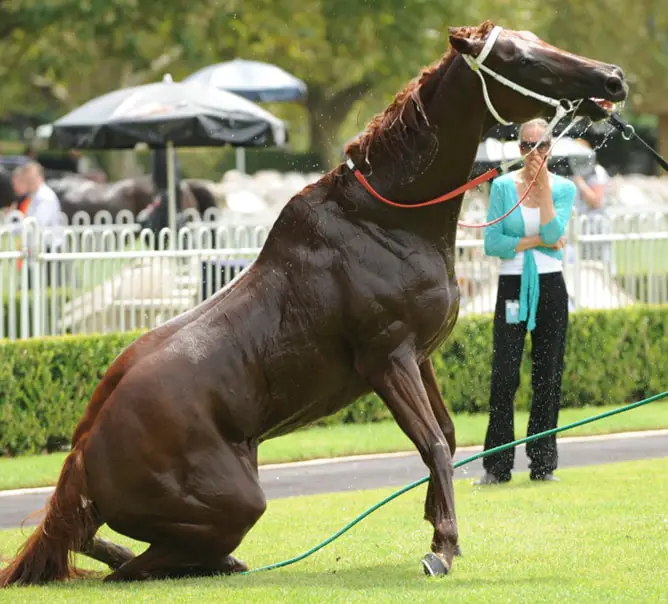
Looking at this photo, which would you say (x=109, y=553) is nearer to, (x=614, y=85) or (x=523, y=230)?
(x=614, y=85)

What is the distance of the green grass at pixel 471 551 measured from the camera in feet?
21.0

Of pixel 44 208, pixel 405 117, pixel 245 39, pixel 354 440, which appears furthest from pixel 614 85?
pixel 245 39

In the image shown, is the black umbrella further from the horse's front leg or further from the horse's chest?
the horse's front leg

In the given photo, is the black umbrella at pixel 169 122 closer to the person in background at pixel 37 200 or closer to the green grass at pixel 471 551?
the person in background at pixel 37 200

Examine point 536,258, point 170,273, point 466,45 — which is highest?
point 466,45

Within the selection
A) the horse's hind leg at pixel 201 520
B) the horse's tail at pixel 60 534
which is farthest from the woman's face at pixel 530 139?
the horse's tail at pixel 60 534

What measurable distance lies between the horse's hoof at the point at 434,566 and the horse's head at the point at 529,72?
1972 mm

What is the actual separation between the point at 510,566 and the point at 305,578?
924mm

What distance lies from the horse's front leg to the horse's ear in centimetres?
135

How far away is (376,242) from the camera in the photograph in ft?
22.8

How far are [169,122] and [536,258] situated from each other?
889cm

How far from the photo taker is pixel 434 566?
670cm

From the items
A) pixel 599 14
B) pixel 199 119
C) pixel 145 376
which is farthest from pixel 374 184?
pixel 599 14

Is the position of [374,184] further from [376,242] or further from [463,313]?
[463,313]
